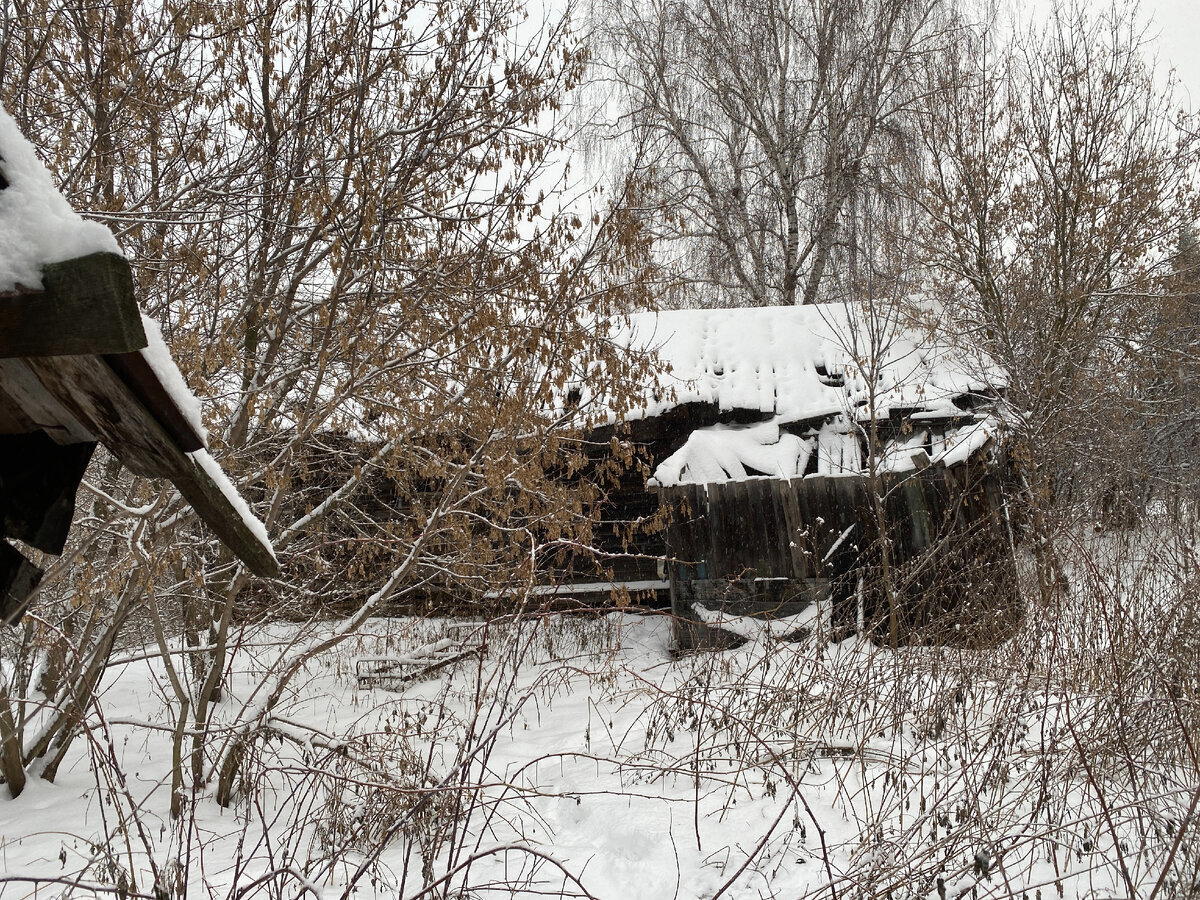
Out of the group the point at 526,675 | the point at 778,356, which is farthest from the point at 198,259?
the point at 778,356

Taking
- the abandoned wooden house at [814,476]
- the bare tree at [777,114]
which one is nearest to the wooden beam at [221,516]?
the abandoned wooden house at [814,476]

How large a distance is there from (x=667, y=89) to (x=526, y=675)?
13751 mm

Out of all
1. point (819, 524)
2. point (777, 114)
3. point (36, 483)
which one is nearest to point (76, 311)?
point (36, 483)

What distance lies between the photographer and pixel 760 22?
17.3 metres

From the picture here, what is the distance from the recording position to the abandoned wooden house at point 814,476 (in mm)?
8773

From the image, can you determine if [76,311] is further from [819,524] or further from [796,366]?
[796,366]

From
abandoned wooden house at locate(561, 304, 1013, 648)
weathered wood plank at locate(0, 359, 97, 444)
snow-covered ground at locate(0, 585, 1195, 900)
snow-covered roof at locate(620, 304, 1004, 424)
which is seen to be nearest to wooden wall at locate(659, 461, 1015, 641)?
abandoned wooden house at locate(561, 304, 1013, 648)

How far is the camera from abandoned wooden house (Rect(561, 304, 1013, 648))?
8773 millimetres

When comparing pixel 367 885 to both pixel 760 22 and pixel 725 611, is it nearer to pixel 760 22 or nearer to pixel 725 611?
pixel 725 611

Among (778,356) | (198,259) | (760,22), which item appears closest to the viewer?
(198,259)

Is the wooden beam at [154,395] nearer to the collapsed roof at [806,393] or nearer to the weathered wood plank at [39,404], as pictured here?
the weathered wood plank at [39,404]

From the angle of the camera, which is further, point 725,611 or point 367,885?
point 725,611

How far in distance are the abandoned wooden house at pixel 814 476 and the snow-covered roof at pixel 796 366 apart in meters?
0.03

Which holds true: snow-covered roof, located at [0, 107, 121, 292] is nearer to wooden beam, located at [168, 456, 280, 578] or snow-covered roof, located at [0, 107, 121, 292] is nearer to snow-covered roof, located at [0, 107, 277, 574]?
snow-covered roof, located at [0, 107, 277, 574]
